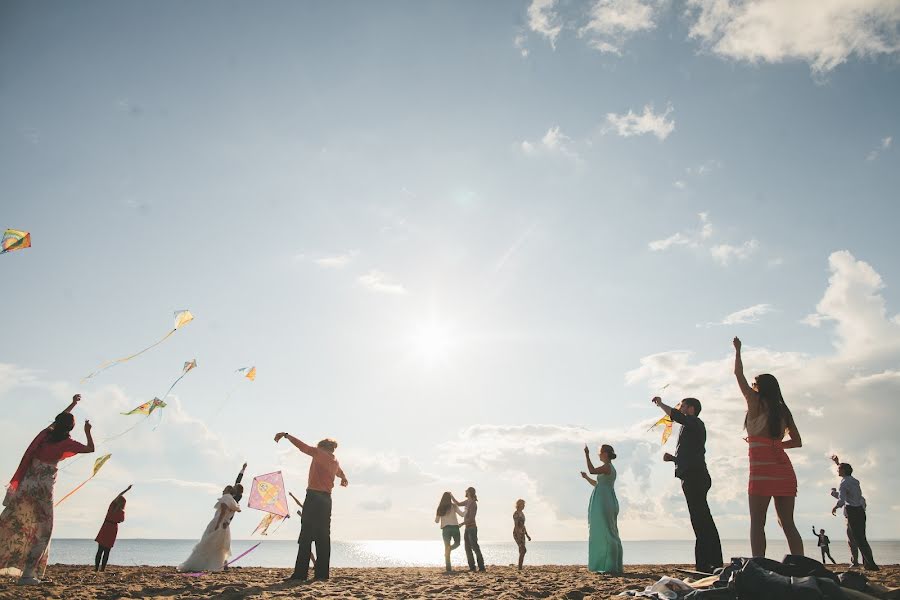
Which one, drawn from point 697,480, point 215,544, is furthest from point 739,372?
point 215,544

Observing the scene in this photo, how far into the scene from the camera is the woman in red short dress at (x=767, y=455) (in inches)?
215

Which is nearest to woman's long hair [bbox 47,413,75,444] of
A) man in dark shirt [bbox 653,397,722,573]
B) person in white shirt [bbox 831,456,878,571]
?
man in dark shirt [bbox 653,397,722,573]

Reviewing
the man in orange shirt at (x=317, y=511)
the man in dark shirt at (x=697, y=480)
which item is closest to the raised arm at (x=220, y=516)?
the man in orange shirt at (x=317, y=511)

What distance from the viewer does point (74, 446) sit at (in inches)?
294

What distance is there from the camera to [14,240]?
34.0ft

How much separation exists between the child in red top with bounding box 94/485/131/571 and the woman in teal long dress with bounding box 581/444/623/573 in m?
11.6

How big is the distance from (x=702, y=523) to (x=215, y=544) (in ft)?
28.2

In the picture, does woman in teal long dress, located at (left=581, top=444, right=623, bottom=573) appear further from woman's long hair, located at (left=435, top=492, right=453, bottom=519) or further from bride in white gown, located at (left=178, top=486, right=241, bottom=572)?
bride in white gown, located at (left=178, top=486, right=241, bottom=572)

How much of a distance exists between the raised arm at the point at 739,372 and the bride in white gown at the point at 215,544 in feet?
30.2

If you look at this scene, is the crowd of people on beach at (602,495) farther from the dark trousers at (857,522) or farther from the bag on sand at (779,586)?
the bag on sand at (779,586)

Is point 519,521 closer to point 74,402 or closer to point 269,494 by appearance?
point 269,494

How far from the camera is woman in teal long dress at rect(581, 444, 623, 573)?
9.43 metres

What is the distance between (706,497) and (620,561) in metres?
3.00

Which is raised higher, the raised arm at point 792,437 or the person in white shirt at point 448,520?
the raised arm at point 792,437
